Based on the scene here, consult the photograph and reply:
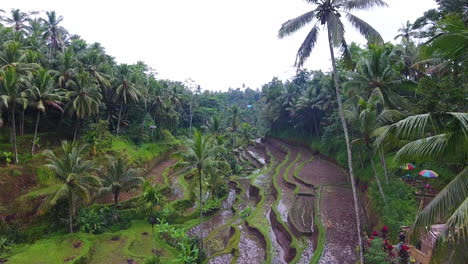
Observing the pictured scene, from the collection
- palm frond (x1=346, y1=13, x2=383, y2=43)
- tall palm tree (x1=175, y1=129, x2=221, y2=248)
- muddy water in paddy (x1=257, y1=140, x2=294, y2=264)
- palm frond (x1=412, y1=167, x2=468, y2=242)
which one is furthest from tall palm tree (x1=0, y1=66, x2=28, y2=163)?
palm frond (x1=412, y1=167, x2=468, y2=242)

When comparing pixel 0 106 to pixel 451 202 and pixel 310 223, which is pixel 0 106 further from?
pixel 451 202

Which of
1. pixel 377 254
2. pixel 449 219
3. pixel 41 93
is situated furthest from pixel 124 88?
pixel 449 219

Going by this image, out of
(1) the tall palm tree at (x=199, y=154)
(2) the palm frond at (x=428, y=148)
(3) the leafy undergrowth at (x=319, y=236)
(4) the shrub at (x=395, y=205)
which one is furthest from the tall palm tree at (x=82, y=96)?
(2) the palm frond at (x=428, y=148)

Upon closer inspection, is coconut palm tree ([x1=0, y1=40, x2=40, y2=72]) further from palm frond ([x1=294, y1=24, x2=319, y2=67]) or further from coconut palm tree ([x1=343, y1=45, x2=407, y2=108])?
coconut palm tree ([x1=343, y1=45, x2=407, y2=108])

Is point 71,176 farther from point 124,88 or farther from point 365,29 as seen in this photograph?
point 365,29

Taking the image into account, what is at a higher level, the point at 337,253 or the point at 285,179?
the point at 285,179

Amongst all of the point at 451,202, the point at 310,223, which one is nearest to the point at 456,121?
the point at 451,202

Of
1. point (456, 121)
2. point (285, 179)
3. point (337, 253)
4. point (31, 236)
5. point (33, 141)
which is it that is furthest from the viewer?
point (285, 179)
